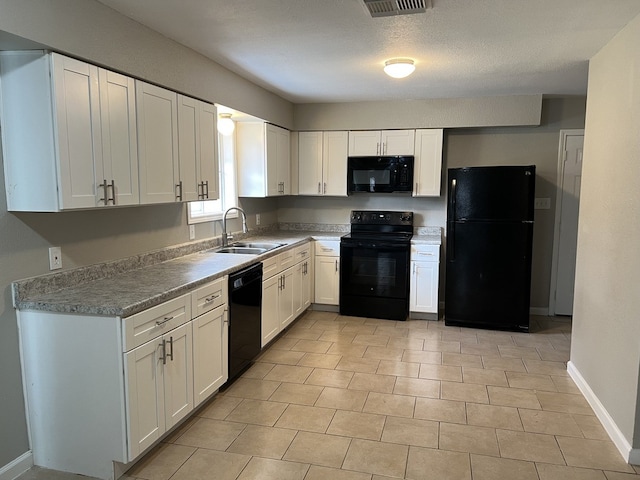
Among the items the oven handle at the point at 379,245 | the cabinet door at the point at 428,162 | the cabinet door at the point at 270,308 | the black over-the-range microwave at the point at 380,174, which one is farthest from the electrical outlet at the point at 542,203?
the cabinet door at the point at 270,308

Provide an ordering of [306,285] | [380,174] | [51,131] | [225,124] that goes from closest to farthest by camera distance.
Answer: [51,131], [225,124], [306,285], [380,174]

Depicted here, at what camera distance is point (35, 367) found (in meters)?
2.39

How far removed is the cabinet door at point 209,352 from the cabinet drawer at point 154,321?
0.18m

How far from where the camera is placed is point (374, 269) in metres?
5.09

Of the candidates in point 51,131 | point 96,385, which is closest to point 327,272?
point 96,385

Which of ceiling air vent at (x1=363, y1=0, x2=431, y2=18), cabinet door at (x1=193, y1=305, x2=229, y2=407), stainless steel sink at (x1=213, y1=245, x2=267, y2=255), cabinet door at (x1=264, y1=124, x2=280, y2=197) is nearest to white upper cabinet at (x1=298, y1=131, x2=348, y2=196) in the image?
cabinet door at (x1=264, y1=124, x2=280, y2=197)

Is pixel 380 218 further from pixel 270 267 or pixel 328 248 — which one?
pixel 270 267

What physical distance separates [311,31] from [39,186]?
5.78 feet

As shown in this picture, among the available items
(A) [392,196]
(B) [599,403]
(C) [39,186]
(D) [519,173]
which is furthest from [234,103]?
(B) [599,403]

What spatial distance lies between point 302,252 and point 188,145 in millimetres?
1987

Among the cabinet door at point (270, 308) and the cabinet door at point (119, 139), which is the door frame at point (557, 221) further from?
the cabinet door at point (119, 139)

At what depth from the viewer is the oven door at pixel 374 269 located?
197 inches

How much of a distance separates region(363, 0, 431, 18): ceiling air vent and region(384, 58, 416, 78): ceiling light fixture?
3.01ft

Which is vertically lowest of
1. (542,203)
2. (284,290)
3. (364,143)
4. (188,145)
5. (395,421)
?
(395,421)
